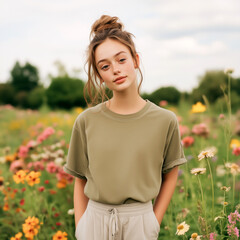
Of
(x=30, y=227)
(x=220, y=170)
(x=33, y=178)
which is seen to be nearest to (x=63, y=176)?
(x=33, y=178)

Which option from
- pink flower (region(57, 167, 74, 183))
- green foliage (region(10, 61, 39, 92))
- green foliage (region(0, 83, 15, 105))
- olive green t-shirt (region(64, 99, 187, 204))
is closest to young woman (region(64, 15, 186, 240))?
olive green t-shirt (region(64, 99, 187, 204))

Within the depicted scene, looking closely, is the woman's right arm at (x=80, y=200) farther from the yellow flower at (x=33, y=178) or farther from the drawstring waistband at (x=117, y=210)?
the yellow flower at (x=33, y=178)

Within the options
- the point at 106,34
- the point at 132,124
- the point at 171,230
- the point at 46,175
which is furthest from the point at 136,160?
the point at 46,175

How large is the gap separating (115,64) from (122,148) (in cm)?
38

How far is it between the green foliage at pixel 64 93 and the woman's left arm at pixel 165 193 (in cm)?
2209

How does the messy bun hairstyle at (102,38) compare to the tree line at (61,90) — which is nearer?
the messy bun hairstyle at (102,38)

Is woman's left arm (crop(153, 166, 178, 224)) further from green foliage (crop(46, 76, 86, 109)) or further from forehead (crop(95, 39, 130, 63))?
green foliage (crop(46, 76, 86, 109))

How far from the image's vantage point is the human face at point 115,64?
58.0 inches

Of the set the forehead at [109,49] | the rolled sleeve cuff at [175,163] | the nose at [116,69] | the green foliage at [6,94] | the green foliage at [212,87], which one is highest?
the forehead at [109,49]

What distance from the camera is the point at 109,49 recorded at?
4.92ft

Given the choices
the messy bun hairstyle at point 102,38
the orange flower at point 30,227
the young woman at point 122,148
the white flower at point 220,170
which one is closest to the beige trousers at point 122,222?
the young woman at point 122,148

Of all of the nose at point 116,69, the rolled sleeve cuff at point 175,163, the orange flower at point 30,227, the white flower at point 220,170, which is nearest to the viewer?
the nose at point 116,69

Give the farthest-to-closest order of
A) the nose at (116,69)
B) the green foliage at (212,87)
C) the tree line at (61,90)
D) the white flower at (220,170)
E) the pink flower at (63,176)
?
the tree line at (61,90) → the white flower at (220,170) → the pink flower at (63,176) → the green foliage at (212,87) → the nose at (116,69)

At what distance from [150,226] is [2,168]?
2383 millimetres
